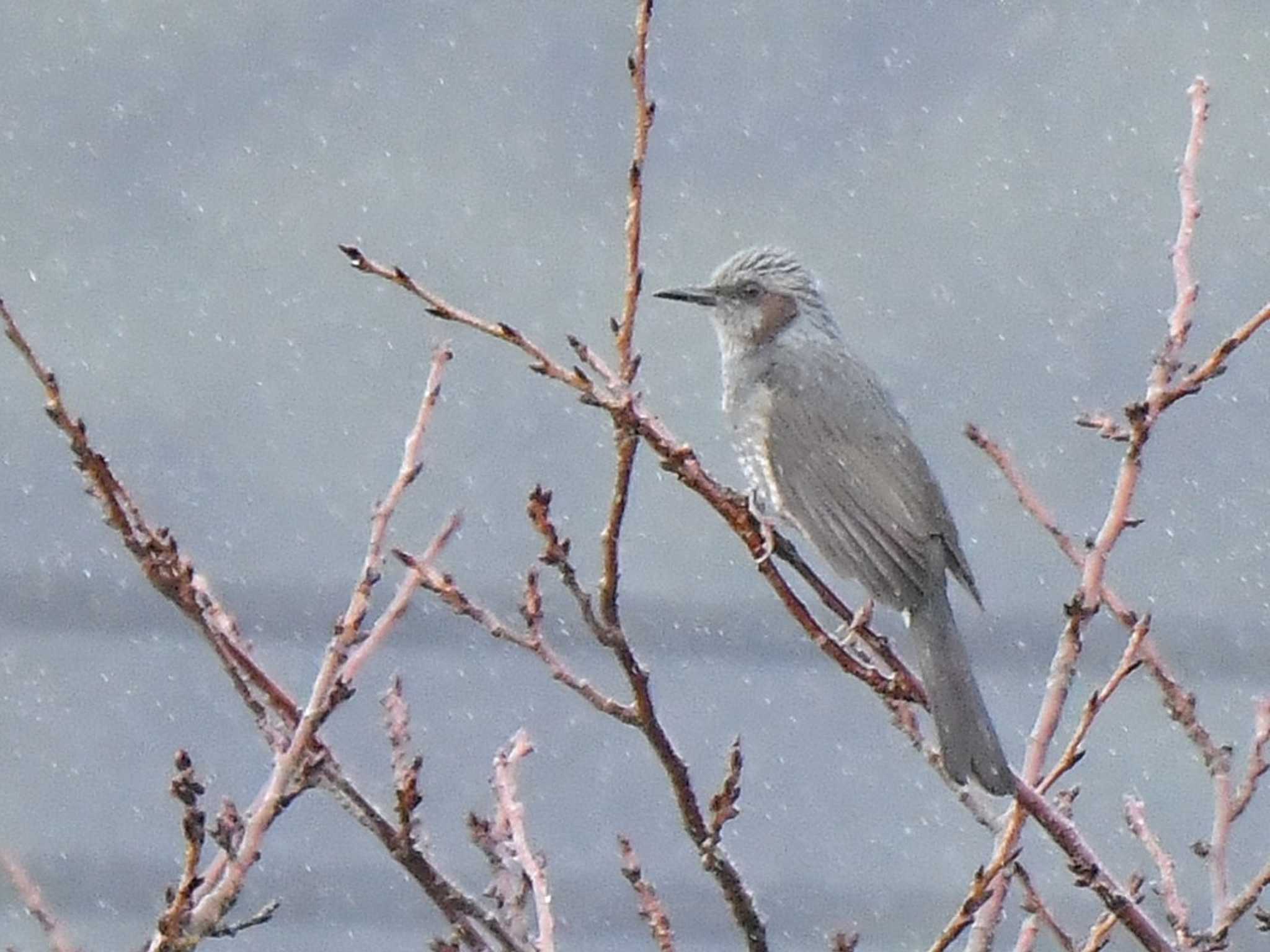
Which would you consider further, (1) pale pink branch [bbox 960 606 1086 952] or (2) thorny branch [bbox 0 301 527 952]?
(1) pale pink branch [bbox 960 606 1086 952]

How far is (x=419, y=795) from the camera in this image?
181 centimetres

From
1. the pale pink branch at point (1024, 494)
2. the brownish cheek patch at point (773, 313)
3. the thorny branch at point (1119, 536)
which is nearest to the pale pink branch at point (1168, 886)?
the thorny branch at point (1119, 536)

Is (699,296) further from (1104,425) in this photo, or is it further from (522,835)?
(522,835)

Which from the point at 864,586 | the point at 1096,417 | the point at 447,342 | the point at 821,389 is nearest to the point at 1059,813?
the point at 1096,417

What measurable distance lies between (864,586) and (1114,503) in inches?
50.3

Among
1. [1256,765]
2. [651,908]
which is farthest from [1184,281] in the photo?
[651,908]

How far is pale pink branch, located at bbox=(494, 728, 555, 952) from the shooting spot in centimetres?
187

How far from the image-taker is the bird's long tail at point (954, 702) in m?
2.37

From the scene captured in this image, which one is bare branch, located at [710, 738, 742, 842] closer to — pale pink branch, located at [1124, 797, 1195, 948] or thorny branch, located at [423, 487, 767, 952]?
thorny branch, located at [423, 487, 767, 952]

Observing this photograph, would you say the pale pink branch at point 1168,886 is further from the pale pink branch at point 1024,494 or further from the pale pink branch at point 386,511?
the pale pink branch at point 386,511

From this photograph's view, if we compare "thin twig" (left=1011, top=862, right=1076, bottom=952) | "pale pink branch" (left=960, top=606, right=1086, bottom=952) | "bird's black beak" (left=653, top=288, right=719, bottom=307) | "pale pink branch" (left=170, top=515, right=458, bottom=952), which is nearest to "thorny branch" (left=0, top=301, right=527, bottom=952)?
"pale pink branch" (left=170, top=515, right=458, bottom=952)

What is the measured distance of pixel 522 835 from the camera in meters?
2.03

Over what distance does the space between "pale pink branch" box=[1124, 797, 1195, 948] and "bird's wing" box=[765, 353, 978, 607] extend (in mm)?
796

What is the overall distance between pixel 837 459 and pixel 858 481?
10cm
